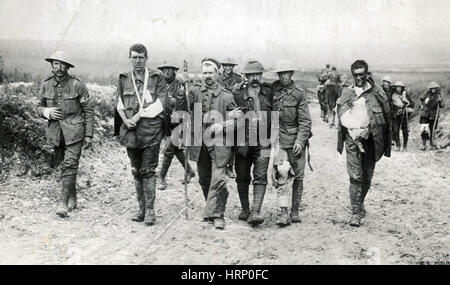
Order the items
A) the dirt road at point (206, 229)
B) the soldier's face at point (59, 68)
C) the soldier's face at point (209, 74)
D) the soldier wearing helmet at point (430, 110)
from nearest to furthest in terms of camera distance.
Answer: the dirt road at point (206, 229), the soldier's face at point (209, 74), the soldier's face at point (59, 68), the soldier wearing helmet at point (430, 110)

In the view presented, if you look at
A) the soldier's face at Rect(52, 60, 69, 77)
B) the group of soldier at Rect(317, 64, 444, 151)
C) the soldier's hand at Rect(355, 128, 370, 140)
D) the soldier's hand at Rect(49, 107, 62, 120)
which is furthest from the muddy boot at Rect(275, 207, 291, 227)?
the group of soldier at Rect(317, 64, 444, 151)

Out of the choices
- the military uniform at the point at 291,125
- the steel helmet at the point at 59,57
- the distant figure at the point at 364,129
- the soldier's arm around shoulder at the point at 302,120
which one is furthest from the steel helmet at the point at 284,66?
the steel helmet at the point at 59,57

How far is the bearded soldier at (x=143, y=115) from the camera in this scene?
6098 millimetres

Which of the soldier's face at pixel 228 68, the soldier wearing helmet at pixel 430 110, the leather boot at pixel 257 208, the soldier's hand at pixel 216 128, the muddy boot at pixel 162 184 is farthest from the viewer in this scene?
the soldier wearing helmet at pixel 430 110

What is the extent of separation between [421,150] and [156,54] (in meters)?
7.86

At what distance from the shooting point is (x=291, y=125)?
6379 millimetres

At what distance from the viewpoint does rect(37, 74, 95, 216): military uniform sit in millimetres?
6445

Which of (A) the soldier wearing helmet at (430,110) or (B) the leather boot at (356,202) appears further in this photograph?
(A) the soldier wearing helmet at (430,110)

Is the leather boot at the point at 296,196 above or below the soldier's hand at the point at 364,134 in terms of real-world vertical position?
below

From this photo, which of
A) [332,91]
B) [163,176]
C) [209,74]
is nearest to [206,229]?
[209,74]

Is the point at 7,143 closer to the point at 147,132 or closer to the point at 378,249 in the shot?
the point at 147,132

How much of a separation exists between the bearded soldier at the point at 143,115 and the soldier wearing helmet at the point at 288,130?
1422 millimetres

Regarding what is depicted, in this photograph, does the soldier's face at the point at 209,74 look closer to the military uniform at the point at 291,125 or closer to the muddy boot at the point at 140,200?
the military uniform at the point at 291,125
